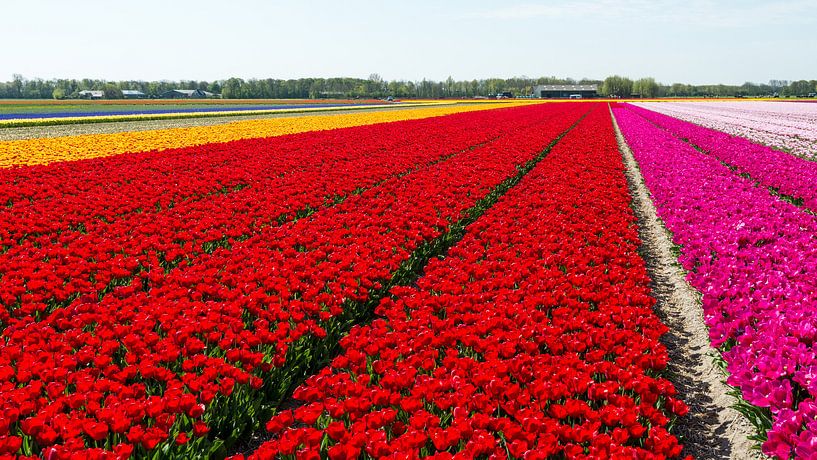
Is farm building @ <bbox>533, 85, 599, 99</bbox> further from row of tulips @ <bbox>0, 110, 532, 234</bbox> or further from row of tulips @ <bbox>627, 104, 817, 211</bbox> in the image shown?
row of tulips @ <bbox>0, 110, 532, 234</bbox>

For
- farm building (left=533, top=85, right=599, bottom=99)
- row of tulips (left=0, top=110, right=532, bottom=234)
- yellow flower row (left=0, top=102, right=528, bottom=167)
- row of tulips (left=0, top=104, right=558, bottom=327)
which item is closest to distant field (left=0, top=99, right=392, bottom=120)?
yellow flower row (left=0, top=102, right=528, bottom=167)

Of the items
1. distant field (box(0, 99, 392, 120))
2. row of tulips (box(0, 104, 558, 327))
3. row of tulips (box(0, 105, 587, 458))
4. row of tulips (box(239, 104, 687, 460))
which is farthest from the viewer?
distant field (box(0, 99, 392, 120))

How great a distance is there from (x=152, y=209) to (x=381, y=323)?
7.43 m

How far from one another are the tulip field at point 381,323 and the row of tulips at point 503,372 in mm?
23

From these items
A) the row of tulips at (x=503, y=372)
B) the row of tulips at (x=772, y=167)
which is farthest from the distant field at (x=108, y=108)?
the row of tulips at (x=503, y=372)

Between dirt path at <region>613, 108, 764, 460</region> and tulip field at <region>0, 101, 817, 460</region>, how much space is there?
0.16 meters

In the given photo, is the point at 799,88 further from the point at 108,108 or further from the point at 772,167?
the point at 772,167

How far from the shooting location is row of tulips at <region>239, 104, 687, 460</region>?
3.45 metres

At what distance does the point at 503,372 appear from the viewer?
434 centimetres

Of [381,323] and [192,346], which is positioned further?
[381,323]

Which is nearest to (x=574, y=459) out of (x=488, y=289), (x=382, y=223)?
(x=488, y=289)

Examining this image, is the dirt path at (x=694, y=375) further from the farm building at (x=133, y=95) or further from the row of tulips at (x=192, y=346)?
the farm building at (x=133, y=95)

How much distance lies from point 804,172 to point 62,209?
1891 cm

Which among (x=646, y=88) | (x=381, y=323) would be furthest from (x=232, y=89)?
(x=381, y=323)
